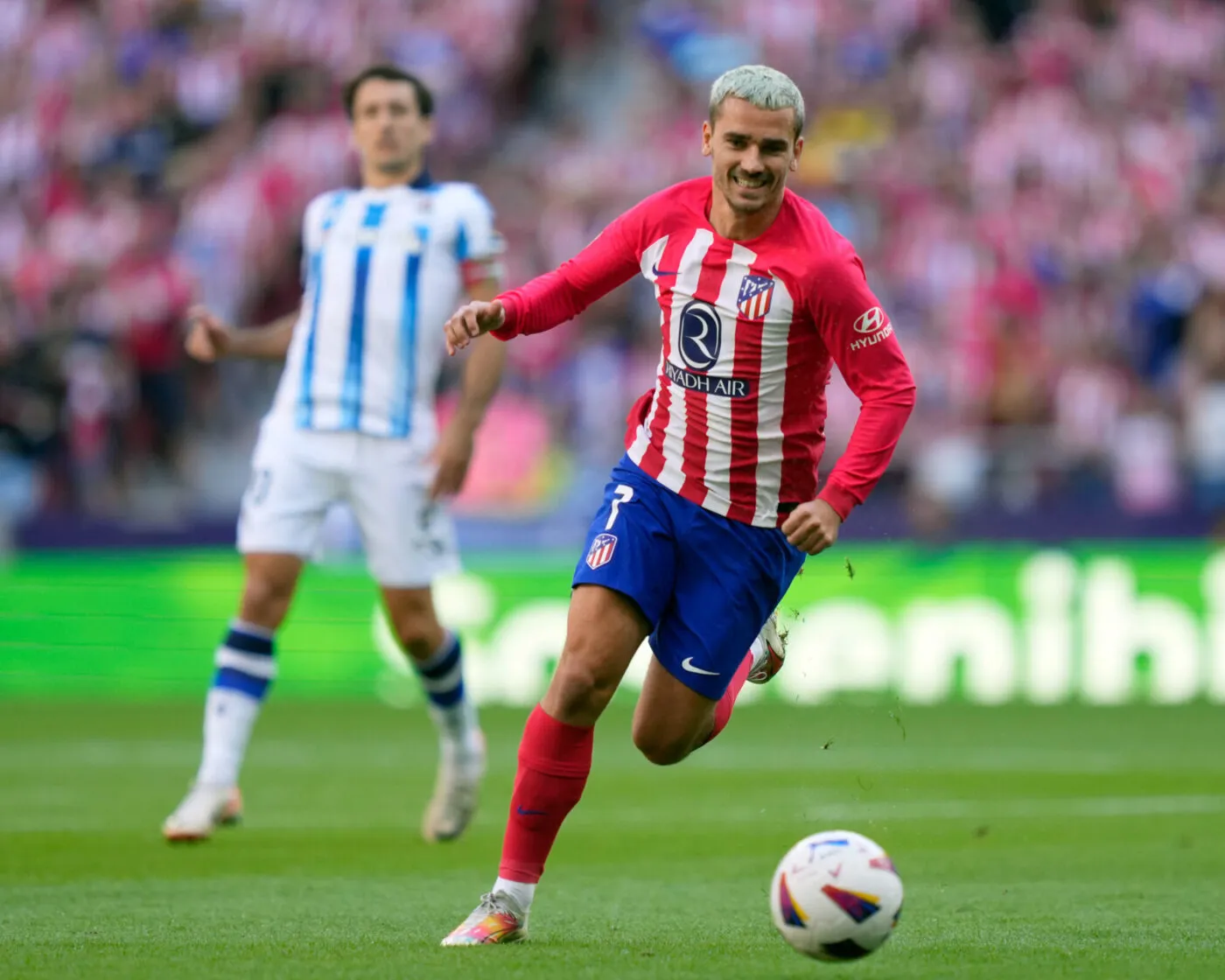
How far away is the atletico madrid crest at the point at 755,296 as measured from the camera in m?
5.29

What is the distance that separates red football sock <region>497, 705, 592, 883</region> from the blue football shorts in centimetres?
39

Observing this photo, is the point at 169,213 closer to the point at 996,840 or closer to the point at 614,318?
the point at 614,318

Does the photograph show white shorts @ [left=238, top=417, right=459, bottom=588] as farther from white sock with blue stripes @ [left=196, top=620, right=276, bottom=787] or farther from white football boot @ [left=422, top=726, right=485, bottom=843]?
white football boot @ [left=422, top=726, right=485, bottom=843]

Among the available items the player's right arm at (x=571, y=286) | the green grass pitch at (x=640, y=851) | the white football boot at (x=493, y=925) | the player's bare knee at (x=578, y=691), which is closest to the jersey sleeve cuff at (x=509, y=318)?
the player's right arm at (x=571, y=286)

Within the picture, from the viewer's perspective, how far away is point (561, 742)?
523 centimetres

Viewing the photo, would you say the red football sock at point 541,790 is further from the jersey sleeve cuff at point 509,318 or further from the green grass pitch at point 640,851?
the jersey sleeve cuff at point 509,318

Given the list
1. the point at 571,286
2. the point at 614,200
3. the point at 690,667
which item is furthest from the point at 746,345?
the point at 614,200

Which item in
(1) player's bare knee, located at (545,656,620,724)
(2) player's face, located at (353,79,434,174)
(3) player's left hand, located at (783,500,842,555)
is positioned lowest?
(1) player's bare knee, located at (545,656,620,724)

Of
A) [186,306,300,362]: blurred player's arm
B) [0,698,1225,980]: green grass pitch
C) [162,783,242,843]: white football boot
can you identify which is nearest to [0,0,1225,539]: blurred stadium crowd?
[0,698,1225,980]: green grass pitch

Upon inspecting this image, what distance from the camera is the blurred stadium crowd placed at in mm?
15977

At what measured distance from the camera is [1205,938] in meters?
5.14

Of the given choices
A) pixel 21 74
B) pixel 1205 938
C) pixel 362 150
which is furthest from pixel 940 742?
pixel 21 74

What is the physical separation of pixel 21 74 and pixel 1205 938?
55.2 feet

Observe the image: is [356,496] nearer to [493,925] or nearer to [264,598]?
[264,598]
